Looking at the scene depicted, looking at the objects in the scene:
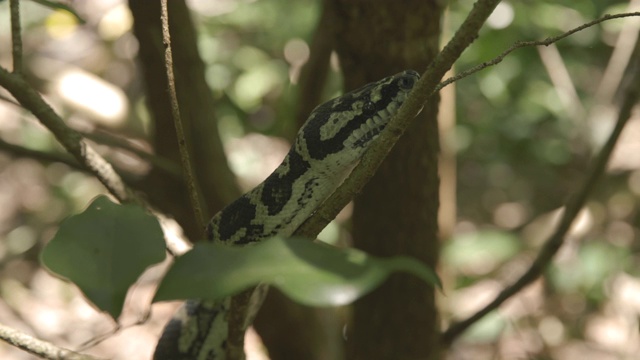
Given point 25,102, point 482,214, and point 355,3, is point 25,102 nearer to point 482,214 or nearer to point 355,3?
point 355,3

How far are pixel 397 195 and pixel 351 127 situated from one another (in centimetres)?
24

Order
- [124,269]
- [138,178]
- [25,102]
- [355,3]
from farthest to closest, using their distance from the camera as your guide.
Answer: [138,178] < [355,3] < [25,102] < [124,269]

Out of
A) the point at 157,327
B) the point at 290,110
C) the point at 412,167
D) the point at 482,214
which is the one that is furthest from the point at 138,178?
the point at 482,214

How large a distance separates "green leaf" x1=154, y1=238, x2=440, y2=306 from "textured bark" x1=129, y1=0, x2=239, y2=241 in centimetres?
116

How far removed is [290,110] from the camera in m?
2.29

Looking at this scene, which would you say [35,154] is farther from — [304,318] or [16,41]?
[304,318]

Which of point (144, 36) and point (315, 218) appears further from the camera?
point (144, 36)

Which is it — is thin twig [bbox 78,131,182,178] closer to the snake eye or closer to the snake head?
the snake head

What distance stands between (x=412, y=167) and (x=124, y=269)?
994 mm

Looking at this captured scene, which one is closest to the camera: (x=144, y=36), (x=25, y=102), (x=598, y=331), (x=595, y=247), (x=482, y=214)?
(x=25, y=102)

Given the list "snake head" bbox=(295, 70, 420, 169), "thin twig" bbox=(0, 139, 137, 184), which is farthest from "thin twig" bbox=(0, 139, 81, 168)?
"snake head" bbox=(295, 70, 420, 169)

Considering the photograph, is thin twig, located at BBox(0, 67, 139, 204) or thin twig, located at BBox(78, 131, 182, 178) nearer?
thin twig, located at BBox(0, 67, 139, 204)

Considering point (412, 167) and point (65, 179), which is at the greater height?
point (412, 167)

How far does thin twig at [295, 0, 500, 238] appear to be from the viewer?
79cm
